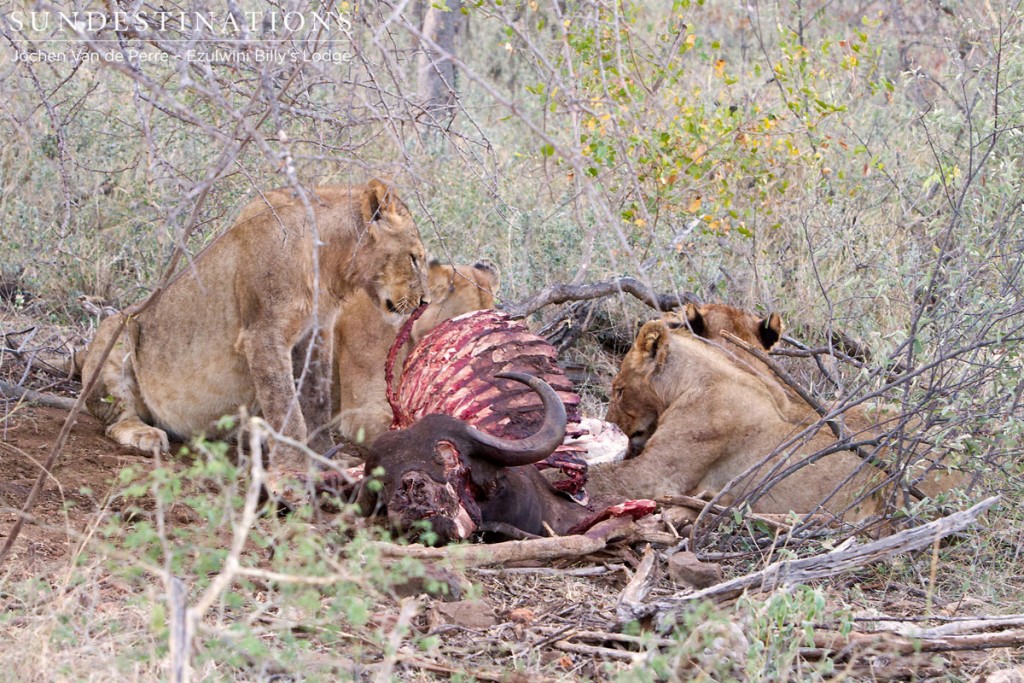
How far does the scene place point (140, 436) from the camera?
212 inches

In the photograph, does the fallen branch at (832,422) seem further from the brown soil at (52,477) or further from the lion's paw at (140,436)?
the lion's paw at (140,436)

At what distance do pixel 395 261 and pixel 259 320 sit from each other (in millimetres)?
624

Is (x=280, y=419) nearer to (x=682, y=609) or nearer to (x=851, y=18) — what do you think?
(x=682, y=609)

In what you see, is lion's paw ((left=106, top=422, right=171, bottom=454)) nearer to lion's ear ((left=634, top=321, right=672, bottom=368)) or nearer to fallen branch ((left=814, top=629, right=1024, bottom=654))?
lion's ear ((left=634, top=321, right=672, bottom=368))

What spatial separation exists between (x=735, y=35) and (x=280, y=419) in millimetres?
9333

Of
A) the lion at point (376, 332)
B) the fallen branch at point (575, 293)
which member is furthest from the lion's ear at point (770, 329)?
the lion at point (376, 332)

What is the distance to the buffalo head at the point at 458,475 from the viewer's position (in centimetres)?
389

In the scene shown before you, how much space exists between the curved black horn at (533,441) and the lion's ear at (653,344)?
1333mm

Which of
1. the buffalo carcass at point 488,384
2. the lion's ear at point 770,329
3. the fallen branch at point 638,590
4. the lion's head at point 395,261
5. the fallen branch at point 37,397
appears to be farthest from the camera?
the lion's ear at point 770,329

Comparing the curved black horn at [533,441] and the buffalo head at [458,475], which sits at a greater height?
the curved black horn at [533,441]

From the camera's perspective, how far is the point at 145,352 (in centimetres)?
563

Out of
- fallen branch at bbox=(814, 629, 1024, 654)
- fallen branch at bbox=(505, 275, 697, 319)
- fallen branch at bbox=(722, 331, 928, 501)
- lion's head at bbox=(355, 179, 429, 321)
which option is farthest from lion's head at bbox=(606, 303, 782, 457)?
fallen branch at bbox=(814, 629, 1024, 654)

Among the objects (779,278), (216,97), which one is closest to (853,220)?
(779,278)

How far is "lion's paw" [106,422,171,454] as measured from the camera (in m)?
5.32
